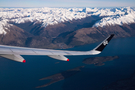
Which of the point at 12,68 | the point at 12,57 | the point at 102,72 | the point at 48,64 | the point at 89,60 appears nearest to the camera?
the point at 12,57

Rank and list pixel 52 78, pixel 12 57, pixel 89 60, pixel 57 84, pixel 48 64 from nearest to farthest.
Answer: pixel 12 57 < pixel 57 84 < pixel 52 78 < pixel 48 64 < pixel 89 60

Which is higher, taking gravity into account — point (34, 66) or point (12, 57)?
point (12, 57)

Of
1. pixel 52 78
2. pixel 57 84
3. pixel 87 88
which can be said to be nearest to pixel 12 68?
pixel 52 78

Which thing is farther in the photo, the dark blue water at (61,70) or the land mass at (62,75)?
the land mass at (62,75)

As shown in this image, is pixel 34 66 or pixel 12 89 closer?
pixel 12 89

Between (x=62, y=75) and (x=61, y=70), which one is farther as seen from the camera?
(x=61, y=70)

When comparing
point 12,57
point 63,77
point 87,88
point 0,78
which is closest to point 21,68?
point 0,78

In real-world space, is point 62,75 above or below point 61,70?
below

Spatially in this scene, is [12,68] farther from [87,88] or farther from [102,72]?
[102,72]

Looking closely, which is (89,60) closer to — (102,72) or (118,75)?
(102,72)

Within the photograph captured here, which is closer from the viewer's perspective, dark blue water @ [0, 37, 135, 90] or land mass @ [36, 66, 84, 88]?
dark blue water @ [0, 37, 135, 90]
